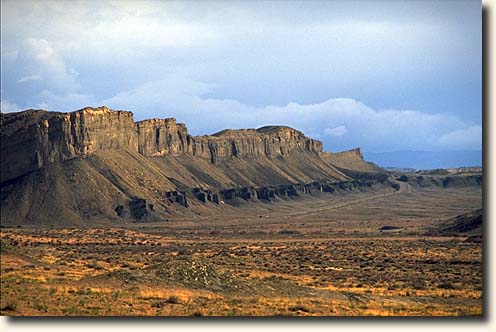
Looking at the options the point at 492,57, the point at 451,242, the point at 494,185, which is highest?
the point at 492,57

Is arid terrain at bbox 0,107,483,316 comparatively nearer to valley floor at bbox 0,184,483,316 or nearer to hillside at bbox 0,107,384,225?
valley floor at bbox 0,184,483,316

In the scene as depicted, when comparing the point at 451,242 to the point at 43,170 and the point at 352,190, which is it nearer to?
the point at 43,170

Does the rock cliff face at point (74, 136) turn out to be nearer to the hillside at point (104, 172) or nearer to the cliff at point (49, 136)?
the cliff at point (49, 136)

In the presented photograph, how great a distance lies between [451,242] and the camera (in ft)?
215

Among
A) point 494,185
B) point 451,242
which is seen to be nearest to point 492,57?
point 494,185

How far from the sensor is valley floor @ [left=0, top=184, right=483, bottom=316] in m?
23.6

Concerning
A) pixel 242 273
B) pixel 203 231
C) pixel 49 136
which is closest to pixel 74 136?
pixel 49 136

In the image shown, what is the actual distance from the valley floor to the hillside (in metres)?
13.4

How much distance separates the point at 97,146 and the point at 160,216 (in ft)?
57.7

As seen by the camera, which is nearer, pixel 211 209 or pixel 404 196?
pixel 211 209

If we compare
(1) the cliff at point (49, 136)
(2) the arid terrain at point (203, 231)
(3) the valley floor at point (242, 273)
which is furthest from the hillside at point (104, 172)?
(3) the valley floor at point (242, 273)

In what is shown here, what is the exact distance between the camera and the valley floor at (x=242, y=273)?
2359cm

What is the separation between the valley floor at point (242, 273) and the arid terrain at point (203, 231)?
117 millimetres

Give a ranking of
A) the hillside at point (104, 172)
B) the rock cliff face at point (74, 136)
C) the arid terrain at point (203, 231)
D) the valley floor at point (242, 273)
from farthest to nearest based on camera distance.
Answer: the rock cliff face at point (74, 136) → the hillside at point (104, 172) → the arid terrain at point (203, 231) → the valley floor at point (242, 273)
